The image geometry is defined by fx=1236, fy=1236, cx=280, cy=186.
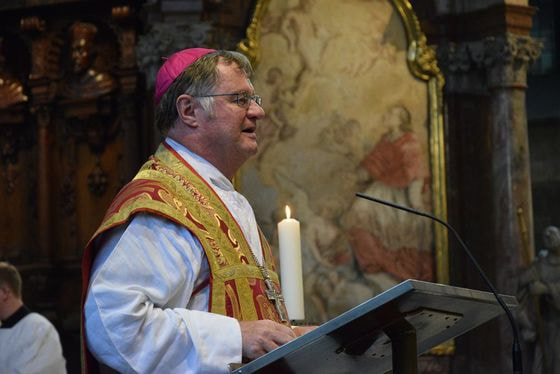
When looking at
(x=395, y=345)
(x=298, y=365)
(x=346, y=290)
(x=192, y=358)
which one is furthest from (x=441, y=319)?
(x=346, y=290)

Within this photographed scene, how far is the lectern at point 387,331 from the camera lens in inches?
101

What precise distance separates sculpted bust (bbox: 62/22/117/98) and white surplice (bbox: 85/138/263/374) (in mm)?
6559

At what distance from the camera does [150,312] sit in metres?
2.98

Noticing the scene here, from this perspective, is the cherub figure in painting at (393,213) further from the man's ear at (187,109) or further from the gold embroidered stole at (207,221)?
the man's ear at (187,109)

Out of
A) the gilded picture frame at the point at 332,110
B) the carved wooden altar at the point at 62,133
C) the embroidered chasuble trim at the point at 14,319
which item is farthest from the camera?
the carved wooden altar at the point at 62,133

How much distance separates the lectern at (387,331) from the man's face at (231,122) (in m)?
0.72

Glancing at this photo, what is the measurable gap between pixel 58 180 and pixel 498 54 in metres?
3.59

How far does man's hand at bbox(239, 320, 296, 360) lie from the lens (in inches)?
117

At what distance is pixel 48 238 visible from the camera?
9.70m

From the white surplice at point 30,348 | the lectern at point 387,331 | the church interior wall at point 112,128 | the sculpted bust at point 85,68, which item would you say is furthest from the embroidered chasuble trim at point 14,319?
the lectern at point 387,331

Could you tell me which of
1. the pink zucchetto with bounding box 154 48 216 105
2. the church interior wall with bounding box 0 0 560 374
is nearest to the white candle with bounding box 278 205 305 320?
the pink zucchetto with bounding box 154 48 216 105

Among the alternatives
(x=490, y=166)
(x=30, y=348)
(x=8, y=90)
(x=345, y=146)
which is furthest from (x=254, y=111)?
(x=8, y=90)

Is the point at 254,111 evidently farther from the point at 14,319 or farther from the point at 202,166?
the point at 14,319

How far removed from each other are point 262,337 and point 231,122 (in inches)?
25.9
